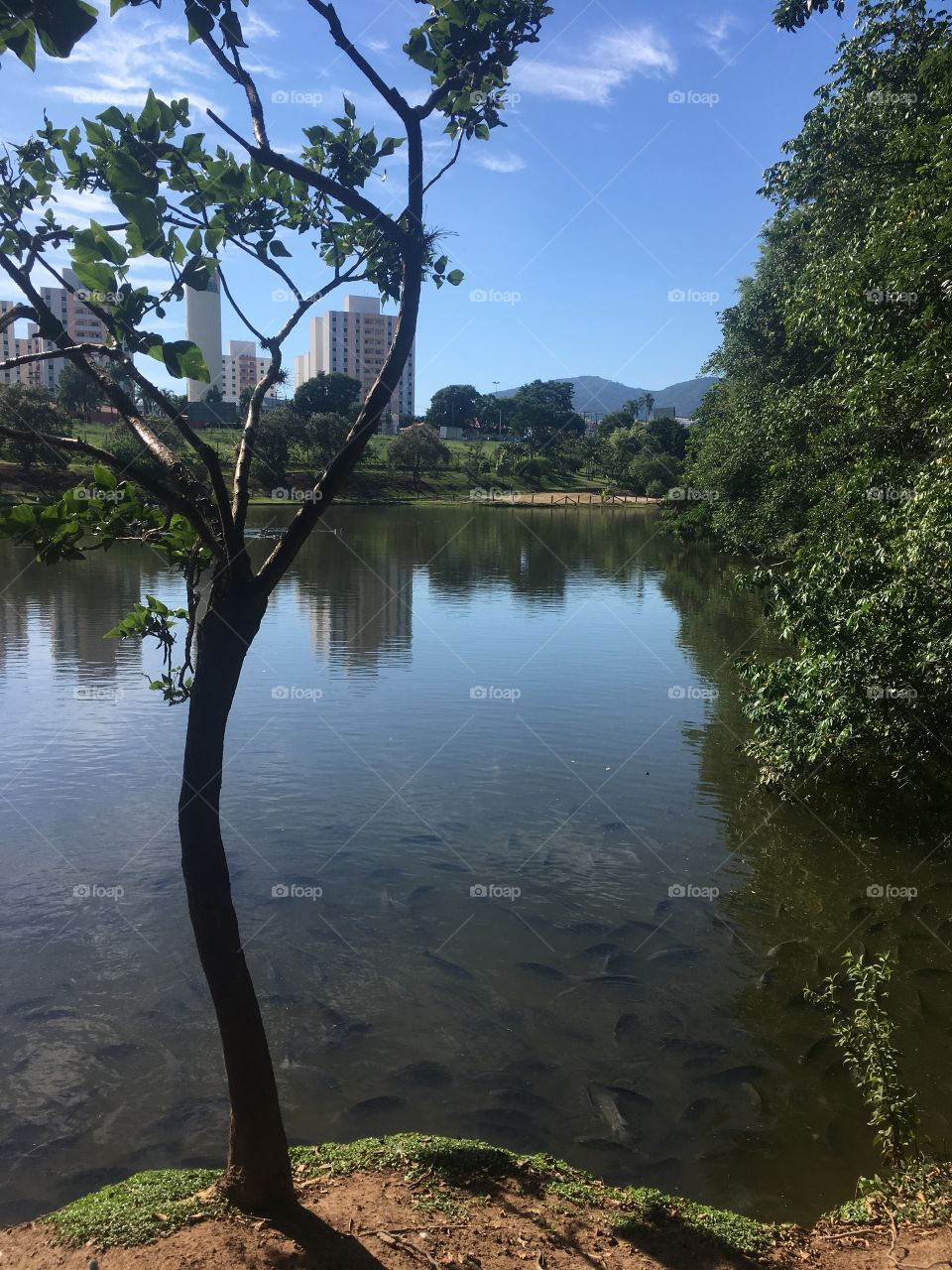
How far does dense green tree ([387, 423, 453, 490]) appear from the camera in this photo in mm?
99062

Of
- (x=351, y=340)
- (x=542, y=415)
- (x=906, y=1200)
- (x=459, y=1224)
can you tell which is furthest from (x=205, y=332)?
(x=351, y=340)

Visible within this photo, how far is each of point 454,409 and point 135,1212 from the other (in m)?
143

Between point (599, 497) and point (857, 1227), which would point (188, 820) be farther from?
point (599, 497)

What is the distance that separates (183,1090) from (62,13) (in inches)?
267

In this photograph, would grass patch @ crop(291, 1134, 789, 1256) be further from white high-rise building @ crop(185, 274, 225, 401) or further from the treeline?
the treeline

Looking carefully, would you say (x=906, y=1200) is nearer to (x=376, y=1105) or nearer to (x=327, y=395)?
(x=376, y=1105)

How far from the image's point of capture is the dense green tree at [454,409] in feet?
467

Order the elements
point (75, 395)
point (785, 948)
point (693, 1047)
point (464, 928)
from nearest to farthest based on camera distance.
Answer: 1. point (693, 1047)
2. point (785, 948)
3. point (464, 928)
4. point (75, 395)

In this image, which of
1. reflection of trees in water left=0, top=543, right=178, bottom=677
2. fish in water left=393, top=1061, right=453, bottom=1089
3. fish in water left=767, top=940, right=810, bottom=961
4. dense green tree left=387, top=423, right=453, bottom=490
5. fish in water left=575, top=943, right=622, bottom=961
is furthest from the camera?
dense green tree left=387, top=423, right=453, bottom=490

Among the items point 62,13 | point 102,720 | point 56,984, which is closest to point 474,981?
point 56,984

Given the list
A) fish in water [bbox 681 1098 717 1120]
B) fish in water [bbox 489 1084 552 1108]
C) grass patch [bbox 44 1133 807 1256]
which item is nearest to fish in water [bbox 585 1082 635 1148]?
fish in water [bbox 489 1084 552 1108]

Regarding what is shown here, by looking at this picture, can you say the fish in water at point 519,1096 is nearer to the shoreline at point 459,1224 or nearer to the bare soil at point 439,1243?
the shoreline at point 459,1224

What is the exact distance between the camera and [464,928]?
9.44 m

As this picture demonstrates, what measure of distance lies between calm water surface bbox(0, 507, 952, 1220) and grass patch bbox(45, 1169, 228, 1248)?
1.07 metres
